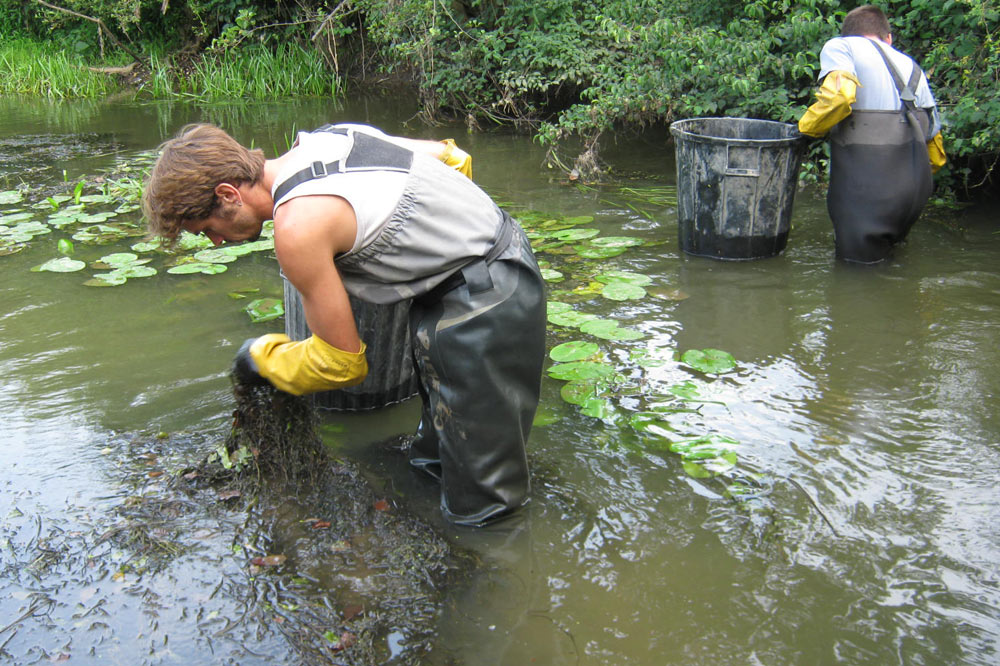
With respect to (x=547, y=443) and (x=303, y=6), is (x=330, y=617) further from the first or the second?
(x=303, y=6)

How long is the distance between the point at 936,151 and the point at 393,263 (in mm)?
3898

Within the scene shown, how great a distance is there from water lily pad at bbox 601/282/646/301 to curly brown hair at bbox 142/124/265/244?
2435 mm

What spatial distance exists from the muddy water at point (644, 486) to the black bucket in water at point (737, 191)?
180 mm

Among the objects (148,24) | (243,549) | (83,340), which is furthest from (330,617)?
(148,24)

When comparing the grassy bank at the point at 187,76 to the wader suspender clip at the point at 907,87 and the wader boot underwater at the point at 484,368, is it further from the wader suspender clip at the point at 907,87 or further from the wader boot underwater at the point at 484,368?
the wader boot underwater at the point at 484,368

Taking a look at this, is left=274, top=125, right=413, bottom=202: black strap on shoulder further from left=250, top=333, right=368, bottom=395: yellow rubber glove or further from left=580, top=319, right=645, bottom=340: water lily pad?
left=580, top=319, right=645, bottom=340: water lily pad

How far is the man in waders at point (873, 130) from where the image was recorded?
4.55 metres

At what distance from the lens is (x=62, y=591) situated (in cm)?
251

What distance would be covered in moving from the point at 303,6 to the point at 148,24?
11.3 ft

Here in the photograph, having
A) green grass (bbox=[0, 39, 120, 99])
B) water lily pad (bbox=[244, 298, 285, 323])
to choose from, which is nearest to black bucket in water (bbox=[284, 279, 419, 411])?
water lily pad (bbox=[244, 298, 285, 323])

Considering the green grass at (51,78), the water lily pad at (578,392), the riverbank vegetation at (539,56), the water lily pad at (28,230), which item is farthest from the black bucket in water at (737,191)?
the green grass at (51,78)

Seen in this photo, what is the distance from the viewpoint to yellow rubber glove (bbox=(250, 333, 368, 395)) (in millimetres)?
2355

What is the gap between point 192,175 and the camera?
7.32ft

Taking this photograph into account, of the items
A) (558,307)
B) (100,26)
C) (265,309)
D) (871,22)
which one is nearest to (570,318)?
(558,307)
